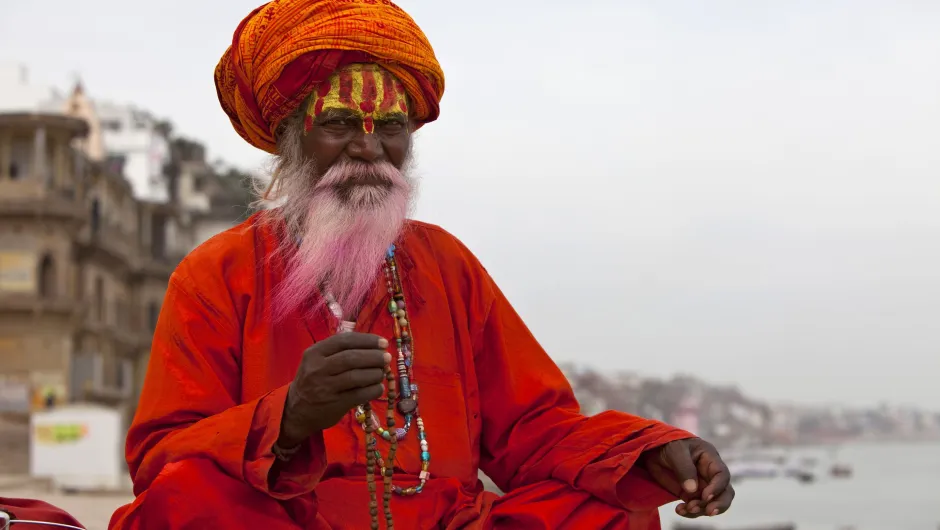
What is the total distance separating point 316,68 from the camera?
3146 mm

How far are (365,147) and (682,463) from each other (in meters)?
1.20

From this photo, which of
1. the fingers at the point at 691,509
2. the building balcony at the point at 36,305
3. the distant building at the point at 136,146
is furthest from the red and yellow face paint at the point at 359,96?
the distant building at the point at 136,146

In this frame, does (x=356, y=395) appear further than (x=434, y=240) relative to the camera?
No

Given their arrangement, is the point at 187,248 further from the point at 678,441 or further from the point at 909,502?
the point at 678,441

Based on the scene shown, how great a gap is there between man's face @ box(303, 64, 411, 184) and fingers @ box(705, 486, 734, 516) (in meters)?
1.28

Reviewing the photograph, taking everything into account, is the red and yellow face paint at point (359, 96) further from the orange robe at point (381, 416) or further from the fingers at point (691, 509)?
the fingers at point (691, 509)

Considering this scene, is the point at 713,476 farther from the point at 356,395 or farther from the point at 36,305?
the point at 36,305

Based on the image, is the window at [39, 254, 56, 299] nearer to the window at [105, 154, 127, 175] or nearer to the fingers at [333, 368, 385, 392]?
the window at [105, 154, 127, 175]

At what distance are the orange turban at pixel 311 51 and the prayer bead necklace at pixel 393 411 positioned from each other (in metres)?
0.51

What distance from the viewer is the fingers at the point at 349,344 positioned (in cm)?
236

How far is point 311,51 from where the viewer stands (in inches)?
123

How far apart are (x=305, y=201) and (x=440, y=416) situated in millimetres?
714

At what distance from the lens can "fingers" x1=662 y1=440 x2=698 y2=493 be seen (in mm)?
2738

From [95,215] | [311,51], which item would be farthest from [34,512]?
[95,215]
